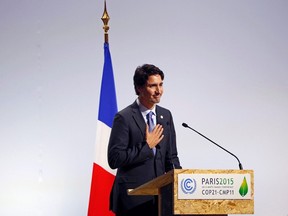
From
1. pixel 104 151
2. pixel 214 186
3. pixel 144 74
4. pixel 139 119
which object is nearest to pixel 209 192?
pixel 214 186

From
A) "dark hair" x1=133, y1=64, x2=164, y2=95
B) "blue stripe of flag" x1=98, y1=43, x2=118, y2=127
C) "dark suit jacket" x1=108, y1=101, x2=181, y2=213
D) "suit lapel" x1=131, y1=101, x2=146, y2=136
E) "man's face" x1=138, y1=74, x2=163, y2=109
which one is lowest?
"dark suit jacket" x1=108, y1=101, x2=181, y2=213

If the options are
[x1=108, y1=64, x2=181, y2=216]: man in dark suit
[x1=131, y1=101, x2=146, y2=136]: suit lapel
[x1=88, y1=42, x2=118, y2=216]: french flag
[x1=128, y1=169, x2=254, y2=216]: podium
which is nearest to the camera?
[x1=128, y1=169, x2=254, y2=216]: podium

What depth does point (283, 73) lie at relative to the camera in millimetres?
4883

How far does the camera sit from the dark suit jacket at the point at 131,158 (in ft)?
10.6

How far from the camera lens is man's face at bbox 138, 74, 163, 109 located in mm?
3420

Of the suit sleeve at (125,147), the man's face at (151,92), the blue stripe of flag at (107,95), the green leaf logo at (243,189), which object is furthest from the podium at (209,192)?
the blue stripe of flag at (107,95)

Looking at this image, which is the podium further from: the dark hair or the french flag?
the french flag

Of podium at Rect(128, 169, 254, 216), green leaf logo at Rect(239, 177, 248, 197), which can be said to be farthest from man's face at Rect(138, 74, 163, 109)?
green leaf logo at Rect(239, 177, 248, 197)

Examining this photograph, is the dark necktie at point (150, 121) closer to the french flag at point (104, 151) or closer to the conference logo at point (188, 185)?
the conference logo at point (188, 185)

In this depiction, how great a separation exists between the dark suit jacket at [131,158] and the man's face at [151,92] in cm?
7

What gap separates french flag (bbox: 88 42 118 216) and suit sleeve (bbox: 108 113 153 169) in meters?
1.09

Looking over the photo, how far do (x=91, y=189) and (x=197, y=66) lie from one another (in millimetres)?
1280

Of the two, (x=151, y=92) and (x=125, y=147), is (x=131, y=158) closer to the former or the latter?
(x=125, y=147)

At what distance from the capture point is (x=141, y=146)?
3.28 metres
